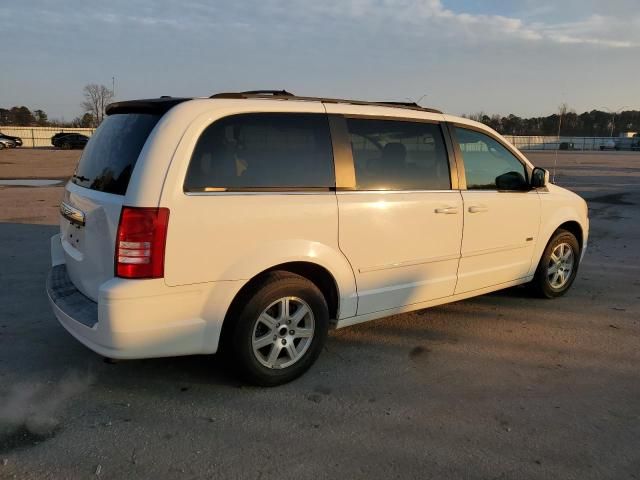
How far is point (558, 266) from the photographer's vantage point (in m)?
5.73

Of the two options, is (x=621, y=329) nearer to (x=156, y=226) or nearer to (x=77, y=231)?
(x=156, y=226)

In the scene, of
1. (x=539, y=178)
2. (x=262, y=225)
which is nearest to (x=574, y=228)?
(x=539, y=178)

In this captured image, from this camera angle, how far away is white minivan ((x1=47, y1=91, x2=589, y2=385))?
124 inches

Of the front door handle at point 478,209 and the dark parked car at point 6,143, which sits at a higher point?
the dark parked car at point 6,143

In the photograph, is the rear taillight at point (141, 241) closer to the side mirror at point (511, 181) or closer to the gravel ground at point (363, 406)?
Answer: the gravel ground at point (363, 406)

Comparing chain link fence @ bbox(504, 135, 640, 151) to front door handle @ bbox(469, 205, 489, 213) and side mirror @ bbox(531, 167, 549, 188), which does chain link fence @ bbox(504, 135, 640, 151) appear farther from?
front door handle @ bbox(469, 205, 489, 213)

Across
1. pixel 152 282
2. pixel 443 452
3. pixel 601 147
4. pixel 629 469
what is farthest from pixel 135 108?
pixel 601 147

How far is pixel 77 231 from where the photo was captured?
3.65 meters

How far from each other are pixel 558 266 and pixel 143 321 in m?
4.33

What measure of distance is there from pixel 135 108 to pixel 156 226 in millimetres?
963

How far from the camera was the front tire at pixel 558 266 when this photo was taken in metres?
5.56

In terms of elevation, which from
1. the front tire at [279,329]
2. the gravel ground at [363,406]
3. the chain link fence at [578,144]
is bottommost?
the gravel ground at [363,406]

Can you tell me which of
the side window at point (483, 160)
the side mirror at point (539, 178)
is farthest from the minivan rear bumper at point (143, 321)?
the side mirror at point (539, 178)

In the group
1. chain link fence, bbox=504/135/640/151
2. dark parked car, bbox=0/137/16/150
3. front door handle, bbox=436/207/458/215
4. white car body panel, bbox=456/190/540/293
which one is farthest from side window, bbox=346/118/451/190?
chain link fence, bbox=504/135/640/151
